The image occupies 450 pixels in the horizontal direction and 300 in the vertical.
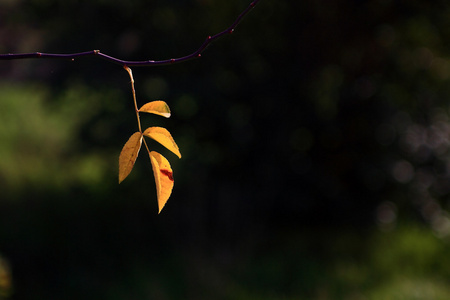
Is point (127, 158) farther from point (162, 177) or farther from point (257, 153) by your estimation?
point (257, 153)

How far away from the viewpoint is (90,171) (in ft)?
15.7

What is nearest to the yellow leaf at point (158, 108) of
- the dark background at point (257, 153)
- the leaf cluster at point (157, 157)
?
the leaf cluster at point (157, 157)

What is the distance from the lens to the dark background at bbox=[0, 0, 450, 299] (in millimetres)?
3400

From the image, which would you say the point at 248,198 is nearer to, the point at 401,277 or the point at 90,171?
the point at 401,277

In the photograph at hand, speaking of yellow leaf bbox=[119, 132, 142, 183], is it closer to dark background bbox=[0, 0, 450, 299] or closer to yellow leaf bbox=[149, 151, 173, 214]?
yellow leaf bbox=[149, 151, 173, 214]

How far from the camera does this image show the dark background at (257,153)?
340 cm

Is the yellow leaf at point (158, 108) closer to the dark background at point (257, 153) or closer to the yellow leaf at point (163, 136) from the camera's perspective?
the yellow leaf at point (163, 136)

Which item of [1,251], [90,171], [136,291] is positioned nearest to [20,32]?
[90,171]

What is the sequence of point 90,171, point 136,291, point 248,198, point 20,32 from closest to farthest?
point 136,291, point 248,198, point 20,32, point 90,171

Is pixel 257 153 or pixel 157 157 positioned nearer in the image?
pixel 157 157

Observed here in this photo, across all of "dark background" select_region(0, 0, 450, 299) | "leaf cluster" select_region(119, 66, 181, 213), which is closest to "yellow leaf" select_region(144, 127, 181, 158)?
"leaf cluster" select_region(119, 66, 181, 213)

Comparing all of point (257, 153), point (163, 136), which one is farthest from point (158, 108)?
point (257, 153)

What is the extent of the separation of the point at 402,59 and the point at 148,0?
67.5 inches

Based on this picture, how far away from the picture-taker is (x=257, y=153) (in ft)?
12.0
